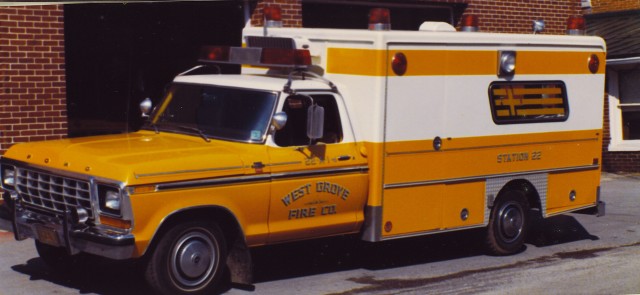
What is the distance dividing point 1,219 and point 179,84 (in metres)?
2.09

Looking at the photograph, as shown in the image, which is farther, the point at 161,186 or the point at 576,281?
the point at 576,281

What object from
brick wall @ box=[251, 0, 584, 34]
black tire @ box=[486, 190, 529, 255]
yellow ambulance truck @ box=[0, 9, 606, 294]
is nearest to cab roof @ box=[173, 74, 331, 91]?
yellow ambulance truck @ box=[0, 9, 606, 294]

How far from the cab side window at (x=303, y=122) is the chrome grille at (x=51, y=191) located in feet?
5.82

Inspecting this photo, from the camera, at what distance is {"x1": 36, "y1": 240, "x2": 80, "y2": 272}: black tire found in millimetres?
9148

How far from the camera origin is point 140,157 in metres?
8.09

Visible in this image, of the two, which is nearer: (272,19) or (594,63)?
(272,19)

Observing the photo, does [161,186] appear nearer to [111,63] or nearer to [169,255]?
[169,255]

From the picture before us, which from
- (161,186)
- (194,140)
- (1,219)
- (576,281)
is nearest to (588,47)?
(576,281)

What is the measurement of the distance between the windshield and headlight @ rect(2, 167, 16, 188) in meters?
1.41

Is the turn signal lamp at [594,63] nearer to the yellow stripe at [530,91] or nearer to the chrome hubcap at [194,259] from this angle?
the yellow stripe at [530,91]

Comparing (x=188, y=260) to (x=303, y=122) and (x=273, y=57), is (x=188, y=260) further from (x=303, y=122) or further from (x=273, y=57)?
(x=273, y=57)

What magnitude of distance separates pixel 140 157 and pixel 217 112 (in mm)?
1263

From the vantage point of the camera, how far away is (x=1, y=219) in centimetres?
880

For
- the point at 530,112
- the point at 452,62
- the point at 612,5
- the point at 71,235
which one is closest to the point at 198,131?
the point at 71,235
